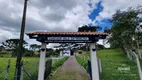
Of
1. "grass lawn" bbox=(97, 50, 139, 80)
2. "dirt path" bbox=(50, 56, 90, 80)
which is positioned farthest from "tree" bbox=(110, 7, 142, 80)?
"dirt path" bbox=(50, 56, 90, 80)

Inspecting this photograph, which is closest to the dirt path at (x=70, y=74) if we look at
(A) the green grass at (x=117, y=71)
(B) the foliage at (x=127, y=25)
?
(A) the green grass at (x=117, y=71)

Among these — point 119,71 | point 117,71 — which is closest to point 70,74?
point 117,71

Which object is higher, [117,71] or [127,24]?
[127,24]

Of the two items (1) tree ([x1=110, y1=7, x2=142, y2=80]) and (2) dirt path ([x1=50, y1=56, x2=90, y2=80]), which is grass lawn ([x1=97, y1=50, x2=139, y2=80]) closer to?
(2) dirt path ([x1=50, y1=56, x2=90, y2=80])

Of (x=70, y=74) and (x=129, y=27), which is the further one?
(x=70, y=74)

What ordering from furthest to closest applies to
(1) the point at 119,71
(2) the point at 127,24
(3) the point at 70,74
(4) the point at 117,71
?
(4) the point at 117,71 < (1) the point at 119,71 < (3) the point at 70,74 < (2) the point at 127,24

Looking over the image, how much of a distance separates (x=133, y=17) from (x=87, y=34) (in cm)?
253

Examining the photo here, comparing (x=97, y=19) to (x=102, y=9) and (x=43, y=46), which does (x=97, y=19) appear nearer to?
(x=102, y=9)

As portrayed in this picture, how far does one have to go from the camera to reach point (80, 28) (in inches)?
2089

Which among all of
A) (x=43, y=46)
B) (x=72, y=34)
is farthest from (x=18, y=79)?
(x=72, y=34)

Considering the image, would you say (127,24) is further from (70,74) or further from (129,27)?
(70,74)

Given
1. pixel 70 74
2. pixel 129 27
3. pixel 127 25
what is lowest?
pixel 70 74

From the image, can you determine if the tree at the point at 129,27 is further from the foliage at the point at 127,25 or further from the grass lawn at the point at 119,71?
the grass lawn at the point at 119,71

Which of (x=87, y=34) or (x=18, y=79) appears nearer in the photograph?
(x=18, y=79)
